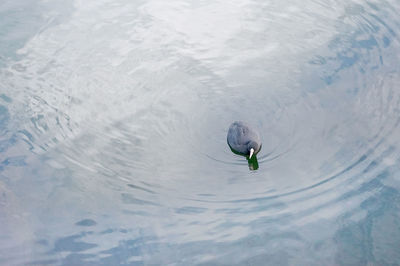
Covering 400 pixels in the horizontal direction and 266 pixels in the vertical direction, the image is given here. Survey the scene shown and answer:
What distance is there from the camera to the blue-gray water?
4.05 metres

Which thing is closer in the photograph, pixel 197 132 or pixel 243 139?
pixel 243 139

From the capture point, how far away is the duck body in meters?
4.71

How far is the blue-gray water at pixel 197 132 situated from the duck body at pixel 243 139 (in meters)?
0.14

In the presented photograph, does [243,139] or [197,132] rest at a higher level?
[243,139]

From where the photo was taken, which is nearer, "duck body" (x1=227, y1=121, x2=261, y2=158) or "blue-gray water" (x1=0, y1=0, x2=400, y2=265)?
"blue-gray water" (x1=0, y1=0, x2=400, y2=265)

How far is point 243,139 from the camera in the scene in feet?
15.3

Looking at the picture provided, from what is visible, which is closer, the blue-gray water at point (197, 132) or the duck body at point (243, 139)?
the blue-gray water at point (197, 132)

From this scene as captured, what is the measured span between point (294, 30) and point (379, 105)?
1.92 meters

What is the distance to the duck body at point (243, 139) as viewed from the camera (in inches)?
185

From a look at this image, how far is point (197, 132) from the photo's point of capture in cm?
505

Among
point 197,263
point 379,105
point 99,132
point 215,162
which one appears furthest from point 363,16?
point 197,263

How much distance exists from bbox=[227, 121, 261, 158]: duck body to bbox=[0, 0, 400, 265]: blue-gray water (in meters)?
0.14

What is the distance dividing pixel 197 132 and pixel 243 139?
618 mm

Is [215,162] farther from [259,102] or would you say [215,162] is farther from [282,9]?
[282,9]
